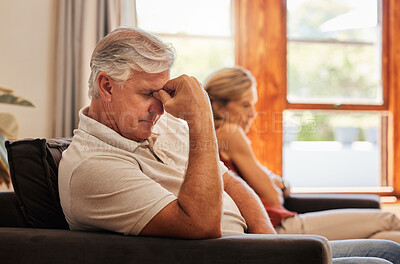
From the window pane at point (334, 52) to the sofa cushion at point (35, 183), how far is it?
2444mm

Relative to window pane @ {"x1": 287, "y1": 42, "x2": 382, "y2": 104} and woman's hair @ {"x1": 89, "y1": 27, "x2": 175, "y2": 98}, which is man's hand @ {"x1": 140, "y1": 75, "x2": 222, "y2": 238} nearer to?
woman's hair @ {"x1": 89, "y1": 27, "x2": 175, "y2": 98}

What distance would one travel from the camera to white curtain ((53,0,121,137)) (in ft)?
9.79

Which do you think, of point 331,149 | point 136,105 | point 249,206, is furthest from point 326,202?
point 136,105

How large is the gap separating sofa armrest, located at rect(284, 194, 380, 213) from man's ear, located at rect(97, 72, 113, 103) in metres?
1.45

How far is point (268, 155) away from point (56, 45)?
5.39ft

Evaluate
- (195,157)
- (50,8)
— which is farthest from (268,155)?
(195,157)

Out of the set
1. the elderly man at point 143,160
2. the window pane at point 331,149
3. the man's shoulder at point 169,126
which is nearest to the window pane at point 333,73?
the window pane at point 331,149

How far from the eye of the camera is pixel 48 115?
3.06 meters

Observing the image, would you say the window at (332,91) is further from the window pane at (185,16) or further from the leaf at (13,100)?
the leaf at (13,100)

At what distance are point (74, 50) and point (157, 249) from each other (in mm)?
2190

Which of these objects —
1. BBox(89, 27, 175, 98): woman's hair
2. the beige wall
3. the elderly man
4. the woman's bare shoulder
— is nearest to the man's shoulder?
the elderly man

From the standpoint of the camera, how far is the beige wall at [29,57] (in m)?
A: 2.96

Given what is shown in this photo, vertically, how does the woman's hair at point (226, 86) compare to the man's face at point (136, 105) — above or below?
above

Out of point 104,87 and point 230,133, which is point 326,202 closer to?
point 230,133
